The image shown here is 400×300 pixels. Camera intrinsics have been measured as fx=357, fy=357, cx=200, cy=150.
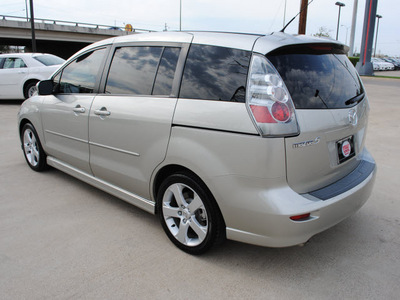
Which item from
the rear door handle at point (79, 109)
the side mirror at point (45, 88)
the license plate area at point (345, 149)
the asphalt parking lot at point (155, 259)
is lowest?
the asphalt parking lot at point (155, 259)

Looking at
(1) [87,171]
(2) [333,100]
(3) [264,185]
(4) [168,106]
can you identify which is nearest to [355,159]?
(2) [333,100]

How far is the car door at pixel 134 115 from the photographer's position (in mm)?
2854

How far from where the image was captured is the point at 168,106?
2.79 metres

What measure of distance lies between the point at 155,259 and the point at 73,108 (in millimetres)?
1853

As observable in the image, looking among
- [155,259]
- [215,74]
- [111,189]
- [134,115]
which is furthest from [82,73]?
[155,259]

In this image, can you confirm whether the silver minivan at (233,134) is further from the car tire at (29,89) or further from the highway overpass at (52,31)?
the highway overpass at (52,31)

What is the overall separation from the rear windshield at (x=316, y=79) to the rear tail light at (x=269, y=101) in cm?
6

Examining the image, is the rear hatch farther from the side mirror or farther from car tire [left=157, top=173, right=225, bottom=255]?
the side mirror

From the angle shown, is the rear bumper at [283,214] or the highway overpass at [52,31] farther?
the highway overpass at [52,31]

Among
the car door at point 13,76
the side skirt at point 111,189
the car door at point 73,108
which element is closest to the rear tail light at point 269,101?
the side skirt at point 111,189

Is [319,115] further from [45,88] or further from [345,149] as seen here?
[45,88]

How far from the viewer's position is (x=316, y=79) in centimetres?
254

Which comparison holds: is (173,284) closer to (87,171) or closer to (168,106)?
(168,106)

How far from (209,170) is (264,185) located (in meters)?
0.40
